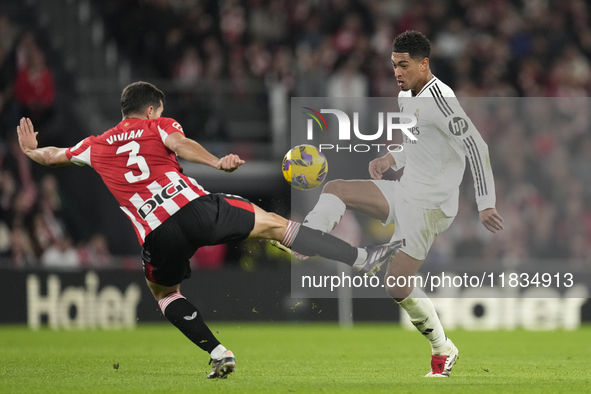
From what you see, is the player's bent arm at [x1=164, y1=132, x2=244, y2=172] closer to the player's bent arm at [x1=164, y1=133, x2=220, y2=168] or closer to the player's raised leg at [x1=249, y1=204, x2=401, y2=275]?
the player's bent arm at [x1=164, y1=133, x2=220, y2=168]

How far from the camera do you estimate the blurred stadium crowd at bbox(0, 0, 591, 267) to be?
1263cm

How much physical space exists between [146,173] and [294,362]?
8.43ft

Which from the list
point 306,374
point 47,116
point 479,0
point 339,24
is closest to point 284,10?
point 339,24

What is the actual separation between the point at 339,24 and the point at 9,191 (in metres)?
6.50

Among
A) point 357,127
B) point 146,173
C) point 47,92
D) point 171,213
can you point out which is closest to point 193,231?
point 171,213

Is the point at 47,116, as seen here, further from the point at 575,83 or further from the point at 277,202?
the point at 575,83

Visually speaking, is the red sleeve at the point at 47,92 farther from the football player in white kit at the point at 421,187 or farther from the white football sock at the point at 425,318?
the white football sock at the point at 425,318

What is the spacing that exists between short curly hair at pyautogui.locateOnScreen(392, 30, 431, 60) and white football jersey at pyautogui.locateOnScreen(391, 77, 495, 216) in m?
0.23

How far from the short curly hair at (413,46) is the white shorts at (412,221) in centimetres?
106

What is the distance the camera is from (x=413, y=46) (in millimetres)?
7309

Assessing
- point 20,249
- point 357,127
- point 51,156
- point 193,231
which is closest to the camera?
point 193,231

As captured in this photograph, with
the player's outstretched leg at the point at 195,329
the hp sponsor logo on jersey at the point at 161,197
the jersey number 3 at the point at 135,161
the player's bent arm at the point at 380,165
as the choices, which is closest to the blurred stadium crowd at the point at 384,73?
the player's bent arm at the point at 380,165

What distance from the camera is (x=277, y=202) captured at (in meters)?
8.01

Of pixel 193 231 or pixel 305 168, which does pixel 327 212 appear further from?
pixel 193 231
